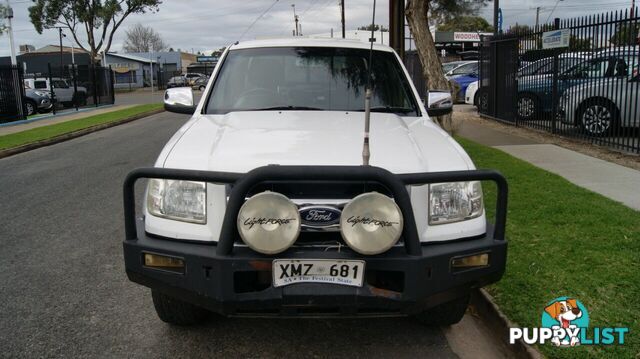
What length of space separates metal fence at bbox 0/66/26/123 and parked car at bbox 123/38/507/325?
1862 cm

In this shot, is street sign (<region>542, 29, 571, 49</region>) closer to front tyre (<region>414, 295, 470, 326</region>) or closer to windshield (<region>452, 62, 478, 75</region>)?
front tyre (<region>414, 295, 470, 326</region>)

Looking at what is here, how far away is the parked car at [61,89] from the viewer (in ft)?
87.4

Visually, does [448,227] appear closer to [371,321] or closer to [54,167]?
[371,321]

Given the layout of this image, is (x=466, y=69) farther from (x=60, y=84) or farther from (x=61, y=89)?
(x=60, y=84)

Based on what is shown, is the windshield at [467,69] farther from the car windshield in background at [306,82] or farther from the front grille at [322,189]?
the front grille at [322,189]

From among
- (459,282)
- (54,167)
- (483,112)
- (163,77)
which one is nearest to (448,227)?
(459,282)

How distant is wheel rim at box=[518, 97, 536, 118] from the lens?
45.3ft

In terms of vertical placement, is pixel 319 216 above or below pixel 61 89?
below

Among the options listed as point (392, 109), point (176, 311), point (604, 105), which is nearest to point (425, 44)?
point (604, 105)

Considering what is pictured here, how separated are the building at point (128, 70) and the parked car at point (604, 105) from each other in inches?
2559

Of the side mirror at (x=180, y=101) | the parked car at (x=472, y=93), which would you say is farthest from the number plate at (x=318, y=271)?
the parked car at (x=472, y=93)

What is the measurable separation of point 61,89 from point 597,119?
2409cm

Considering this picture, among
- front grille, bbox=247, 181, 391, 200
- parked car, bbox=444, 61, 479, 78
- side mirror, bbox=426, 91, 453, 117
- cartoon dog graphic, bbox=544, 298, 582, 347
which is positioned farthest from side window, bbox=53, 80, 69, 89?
cartoon dog graphic, bbox=544, 298, 582, 347

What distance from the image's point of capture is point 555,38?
11742 mm
